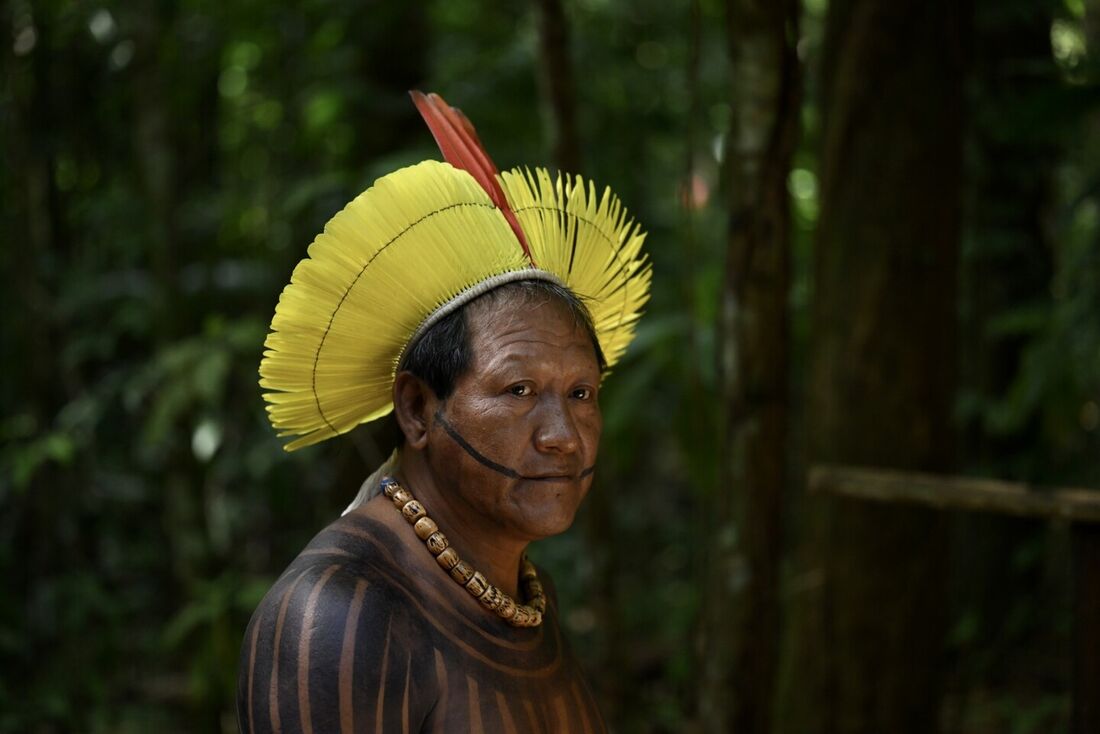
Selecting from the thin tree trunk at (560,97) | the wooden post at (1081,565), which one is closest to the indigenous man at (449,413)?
the wooden post at (1081,565)

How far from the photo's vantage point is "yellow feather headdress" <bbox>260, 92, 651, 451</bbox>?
5.68 feet

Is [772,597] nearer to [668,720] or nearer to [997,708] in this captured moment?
[668,720]

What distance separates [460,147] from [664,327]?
2210 mm

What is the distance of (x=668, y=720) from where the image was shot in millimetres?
5105

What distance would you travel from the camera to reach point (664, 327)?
159 inches

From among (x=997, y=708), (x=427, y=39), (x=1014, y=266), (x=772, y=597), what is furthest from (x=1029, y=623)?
(x=427, y=39)

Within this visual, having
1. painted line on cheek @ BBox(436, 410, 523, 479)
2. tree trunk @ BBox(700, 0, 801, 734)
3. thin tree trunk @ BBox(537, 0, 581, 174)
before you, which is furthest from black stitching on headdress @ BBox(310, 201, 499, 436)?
thin tree trunk @ BBox(537, 0, 581, 174)

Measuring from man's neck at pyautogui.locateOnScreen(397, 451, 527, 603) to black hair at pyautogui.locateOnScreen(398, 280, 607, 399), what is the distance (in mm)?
133

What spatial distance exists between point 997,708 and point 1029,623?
1.92ft

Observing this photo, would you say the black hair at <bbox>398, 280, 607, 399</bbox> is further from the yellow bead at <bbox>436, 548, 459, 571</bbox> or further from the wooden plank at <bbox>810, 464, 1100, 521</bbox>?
the wooden plank at <bbox>810, 464, 1100, 521</bbox>

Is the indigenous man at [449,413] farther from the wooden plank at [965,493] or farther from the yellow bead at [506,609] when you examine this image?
the wooden plank at [965,493]

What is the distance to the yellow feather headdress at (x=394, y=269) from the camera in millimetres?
1731

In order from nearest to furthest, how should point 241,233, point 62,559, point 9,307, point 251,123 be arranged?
point 62,559
point 9,307
point 241,233
point 251,123

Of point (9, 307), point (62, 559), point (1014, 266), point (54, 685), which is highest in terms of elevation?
point (9, 307)
